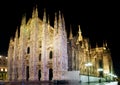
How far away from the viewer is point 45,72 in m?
65.6

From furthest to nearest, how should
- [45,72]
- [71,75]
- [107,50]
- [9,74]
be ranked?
1. [107,50]
2. [9,74]
3. [45,72]
4. [71,75]

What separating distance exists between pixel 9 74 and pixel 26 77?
9244mm

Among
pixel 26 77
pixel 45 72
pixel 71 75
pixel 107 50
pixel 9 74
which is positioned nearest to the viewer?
pixel 71 75

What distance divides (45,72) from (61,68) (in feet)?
20.5

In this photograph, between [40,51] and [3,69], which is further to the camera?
[3,69]

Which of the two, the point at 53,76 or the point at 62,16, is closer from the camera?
the point at 53,76

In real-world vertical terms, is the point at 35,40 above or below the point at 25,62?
above

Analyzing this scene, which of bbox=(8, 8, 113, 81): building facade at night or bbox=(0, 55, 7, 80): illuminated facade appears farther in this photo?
bbox=(0, 55, 7, 80): illuminated facade

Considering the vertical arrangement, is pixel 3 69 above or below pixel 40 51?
below

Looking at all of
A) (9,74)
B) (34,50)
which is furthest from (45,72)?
(9,74)

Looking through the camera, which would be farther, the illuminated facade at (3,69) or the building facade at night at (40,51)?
the illuminated facade at (3,69)

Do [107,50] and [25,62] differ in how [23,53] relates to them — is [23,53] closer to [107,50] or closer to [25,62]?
[25,62]

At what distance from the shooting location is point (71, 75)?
6038 centimetres

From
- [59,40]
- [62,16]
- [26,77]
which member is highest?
[62,16]
